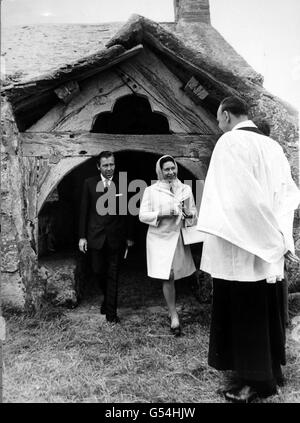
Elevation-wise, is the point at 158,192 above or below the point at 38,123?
below

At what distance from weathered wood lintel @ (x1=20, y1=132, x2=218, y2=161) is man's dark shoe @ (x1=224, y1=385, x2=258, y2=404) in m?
3.06

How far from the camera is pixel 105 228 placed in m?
5.18

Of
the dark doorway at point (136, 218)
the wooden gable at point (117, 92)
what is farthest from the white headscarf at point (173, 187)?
the dark doorway at point (136, 218)

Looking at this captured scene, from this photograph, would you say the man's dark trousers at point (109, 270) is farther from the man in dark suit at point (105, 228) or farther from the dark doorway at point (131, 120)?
the dark doorway at point (131, 120)

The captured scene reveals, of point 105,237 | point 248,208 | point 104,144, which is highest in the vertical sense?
point 248,208

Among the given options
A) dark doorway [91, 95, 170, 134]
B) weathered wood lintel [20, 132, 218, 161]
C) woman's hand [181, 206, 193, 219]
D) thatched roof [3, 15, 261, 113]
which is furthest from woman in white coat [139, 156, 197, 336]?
dark doorway [91, 95, 170, 134]

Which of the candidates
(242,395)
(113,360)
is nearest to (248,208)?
(242,395)

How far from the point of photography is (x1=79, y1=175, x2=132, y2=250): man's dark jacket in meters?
5.18

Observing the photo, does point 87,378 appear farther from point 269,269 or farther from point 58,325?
point 269,269

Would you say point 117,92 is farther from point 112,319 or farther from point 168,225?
point 112,319

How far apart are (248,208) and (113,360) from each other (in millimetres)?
2140

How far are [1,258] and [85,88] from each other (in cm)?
230
